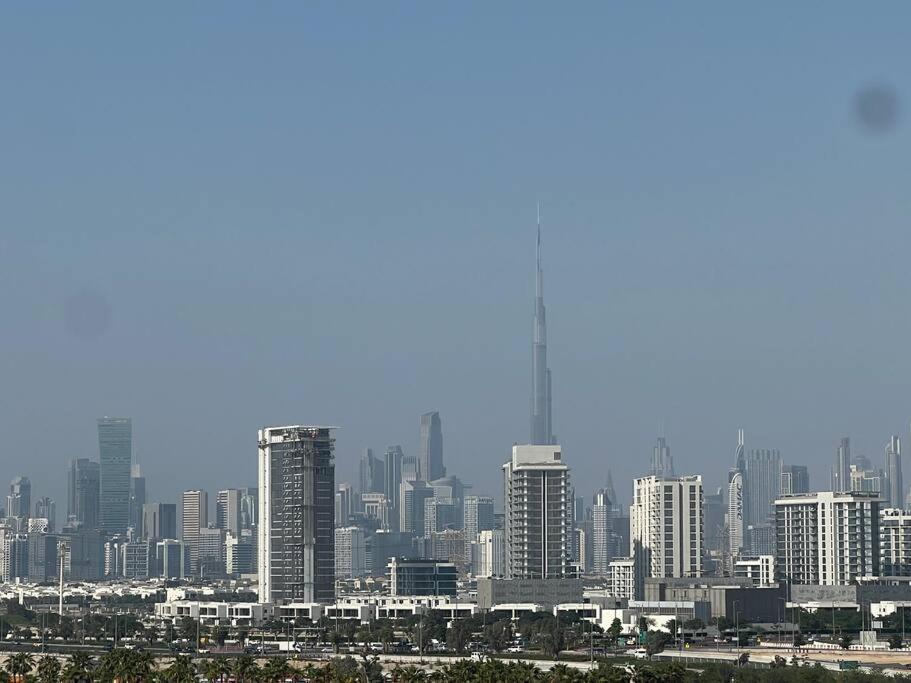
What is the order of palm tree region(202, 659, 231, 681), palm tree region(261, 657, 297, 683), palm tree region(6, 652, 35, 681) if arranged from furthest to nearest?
palm tree region(6, 652, 35, 681) → palm tree region(202, 659, 231, 681) → palm tree region(261, 657, 297, 683)

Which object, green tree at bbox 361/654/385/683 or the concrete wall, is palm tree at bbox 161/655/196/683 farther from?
the concrete wall

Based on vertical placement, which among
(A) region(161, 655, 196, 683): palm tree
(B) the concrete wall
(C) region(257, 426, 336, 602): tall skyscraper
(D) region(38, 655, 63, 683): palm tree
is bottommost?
(D) region(38, 655, 63, 683): palm tree

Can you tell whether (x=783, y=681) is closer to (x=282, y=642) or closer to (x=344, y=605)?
(x=282, y=642)

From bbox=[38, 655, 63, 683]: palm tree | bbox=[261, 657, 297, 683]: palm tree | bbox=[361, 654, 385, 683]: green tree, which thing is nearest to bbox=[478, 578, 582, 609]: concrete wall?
bbox=[361, 654, 385, 683]: green tree

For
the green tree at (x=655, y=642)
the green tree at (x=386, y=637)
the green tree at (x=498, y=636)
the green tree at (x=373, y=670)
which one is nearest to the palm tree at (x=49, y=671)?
the green tree at (x=373, y=670)

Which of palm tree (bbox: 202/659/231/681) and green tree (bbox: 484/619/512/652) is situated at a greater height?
palm tree (bbox: 202/659/231/681)

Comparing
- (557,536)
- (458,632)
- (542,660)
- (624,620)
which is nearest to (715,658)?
(542,660)

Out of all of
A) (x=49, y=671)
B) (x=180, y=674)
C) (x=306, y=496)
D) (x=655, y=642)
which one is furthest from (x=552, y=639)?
(x=180, y=674)

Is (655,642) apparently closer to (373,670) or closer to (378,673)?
(373,670)
